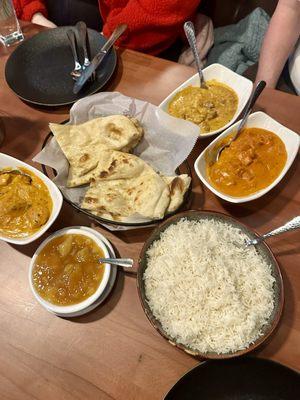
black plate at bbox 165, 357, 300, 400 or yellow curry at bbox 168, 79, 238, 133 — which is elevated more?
yellow curry at bbox 168, 79, 238, 133

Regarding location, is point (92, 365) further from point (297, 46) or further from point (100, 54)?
point (297, 46)

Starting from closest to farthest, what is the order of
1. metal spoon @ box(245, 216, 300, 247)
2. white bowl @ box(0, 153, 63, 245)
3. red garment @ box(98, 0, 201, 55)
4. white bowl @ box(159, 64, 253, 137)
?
metal spoon @ box(245, 216, 300, 247)
white bowl @ box(0, 153, 63, 245)
white bowl @ box(159, 64, 253, 137)
red garment @ box(98, 0, 201, 55)

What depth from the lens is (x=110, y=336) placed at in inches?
42.3

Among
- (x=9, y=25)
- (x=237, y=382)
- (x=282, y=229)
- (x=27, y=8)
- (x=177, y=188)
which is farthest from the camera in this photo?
(x=27, y=8)

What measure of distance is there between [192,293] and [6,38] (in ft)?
5.87

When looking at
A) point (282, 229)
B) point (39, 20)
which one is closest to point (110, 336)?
point (282, 229)

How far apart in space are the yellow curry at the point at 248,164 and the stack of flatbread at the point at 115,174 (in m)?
0.14

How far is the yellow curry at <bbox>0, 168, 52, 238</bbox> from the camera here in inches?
46.8

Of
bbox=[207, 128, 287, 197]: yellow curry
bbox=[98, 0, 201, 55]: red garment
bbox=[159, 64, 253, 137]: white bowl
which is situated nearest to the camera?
bbox=[207, 128, 287, 197]: yellow curry

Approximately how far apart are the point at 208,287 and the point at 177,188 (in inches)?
14.5

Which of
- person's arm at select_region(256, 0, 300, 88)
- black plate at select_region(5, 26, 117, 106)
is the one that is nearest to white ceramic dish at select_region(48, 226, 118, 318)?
black plate at select_region(5, 26, 117, 106)

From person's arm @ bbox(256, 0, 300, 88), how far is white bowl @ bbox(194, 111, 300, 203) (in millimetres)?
591

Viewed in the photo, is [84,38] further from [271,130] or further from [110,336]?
[110,336]

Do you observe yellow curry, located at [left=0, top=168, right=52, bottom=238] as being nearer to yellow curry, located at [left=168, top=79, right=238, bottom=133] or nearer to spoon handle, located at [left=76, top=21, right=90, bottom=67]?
yellow curry, located at [left=168, top=79, right=238, bottom=133]
